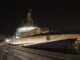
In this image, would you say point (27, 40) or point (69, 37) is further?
point (27, 40)

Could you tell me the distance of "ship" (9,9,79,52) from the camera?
3227 centimetres

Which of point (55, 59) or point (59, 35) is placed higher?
point (59, 35)

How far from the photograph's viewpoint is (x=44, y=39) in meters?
53.2

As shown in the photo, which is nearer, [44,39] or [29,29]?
[44,39]

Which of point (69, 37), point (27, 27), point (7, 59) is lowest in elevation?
point (7, 59)

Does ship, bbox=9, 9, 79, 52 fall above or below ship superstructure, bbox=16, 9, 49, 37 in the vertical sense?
below

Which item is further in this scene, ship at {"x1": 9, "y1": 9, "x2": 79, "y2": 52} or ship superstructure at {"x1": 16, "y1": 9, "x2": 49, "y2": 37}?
ship superstructure at {"x1": 16, "y1": 9, "x2": 49, "y2": 37}

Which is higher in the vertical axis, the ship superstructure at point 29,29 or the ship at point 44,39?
the ship superstructure at point 29,29

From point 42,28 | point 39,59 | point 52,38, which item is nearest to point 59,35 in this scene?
point 52,38

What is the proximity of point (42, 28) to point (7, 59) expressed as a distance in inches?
2110

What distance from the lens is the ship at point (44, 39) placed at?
32272 millimetres

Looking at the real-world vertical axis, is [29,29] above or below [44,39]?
above

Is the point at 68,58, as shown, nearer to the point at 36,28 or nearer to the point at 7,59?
the point at 7,59

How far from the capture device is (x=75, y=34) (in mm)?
45188
